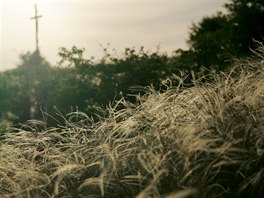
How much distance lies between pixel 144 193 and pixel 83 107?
13573 millimetres

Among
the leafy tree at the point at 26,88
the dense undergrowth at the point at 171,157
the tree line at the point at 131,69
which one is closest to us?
the dense undergrowth at the point at 171,157

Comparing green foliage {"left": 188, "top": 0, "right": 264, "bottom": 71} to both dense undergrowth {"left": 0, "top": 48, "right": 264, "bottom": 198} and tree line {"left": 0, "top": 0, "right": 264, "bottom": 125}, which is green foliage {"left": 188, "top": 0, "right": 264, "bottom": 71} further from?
dense undergrowth {"left": 0, "top": 48, "right": 264, "bottom": 198}

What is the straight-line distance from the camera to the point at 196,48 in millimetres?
19406

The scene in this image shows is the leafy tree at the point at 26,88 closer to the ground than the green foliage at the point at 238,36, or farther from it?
closer to the ground

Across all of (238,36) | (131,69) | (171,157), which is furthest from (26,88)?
(171,157)

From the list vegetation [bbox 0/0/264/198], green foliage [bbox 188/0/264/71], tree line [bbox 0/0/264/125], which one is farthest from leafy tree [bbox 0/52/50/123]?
vegetation [bbox 0/0/264/198]

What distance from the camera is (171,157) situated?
4.91 m

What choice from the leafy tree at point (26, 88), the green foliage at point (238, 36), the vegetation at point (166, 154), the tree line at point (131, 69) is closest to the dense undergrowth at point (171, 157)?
the vegetation at point (166, 154)

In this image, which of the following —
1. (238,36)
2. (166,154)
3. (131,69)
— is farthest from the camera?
(238,36)

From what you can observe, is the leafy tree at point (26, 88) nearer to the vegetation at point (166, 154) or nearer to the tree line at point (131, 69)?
the tree line at point (131, 69)

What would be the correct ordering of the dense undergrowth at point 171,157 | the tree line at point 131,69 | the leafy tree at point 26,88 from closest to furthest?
the dense undergrowth at point 171,157, the tree line at point 131,69, the leafy tree at point 26,88

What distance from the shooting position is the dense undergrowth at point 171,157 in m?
4.62

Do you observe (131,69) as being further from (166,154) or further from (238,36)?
(166,154)

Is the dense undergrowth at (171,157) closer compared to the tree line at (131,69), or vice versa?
the dense undergrowth at (171,157)
